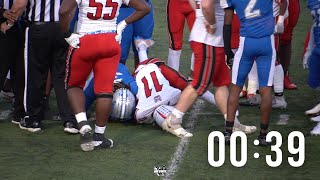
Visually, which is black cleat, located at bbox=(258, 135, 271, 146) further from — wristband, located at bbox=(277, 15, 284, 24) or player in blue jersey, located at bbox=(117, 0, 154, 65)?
player in blue jersey, located at bbox=(117, 0, 154, 65)

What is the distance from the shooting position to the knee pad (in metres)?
8.12

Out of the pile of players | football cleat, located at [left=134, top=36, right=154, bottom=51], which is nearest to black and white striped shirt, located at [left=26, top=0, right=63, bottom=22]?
the pile of players

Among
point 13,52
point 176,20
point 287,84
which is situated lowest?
point 287,84

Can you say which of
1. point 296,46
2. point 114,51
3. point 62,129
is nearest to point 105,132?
point 62,129

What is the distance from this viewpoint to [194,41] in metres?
7.81

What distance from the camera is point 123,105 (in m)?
8.32

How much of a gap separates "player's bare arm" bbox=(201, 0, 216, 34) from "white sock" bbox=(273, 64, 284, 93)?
1523 mm

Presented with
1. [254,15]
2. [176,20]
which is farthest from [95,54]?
[176,20]

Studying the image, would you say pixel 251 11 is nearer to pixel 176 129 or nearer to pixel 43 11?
pixel 176 129

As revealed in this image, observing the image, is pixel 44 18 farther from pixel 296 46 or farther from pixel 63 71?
pixel 296 46

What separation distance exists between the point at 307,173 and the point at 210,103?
2.48 meters

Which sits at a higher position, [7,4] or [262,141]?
[7,4]

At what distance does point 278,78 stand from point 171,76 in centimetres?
114

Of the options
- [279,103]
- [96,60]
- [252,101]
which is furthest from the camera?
[252,101]
